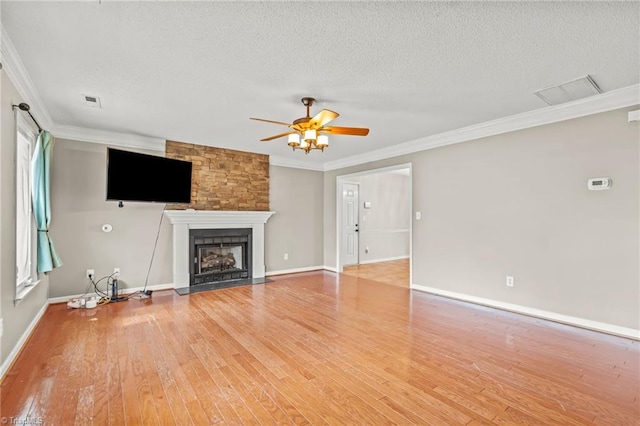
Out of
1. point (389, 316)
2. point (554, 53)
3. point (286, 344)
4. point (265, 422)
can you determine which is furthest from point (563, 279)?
point (265, 422)

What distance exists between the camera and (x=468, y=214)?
443 centimetres

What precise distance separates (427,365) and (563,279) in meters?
2.25

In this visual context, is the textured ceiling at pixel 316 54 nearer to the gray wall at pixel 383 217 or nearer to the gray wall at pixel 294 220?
the gray wall at pixel 294 220

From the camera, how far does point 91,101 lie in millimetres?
3377

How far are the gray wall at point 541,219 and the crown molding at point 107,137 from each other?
14.6 feet

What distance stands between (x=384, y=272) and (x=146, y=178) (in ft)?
16.2

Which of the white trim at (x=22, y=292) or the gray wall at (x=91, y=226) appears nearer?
the white trim at (x=22, y=292)

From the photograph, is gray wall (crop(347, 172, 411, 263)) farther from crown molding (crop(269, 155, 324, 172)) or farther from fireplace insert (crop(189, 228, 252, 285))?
fireplace insert (crop(189, 228, 252, 285))

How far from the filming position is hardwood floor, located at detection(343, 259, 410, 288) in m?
5.89

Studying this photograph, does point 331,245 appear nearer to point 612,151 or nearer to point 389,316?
point 389,316

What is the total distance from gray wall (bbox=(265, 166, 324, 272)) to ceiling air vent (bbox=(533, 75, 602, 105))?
4.53 m

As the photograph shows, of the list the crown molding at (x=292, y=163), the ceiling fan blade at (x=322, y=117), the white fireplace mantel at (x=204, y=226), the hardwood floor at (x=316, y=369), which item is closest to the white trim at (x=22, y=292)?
the hardwood floor at (x=316, y=369)

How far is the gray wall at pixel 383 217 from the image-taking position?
787 cm

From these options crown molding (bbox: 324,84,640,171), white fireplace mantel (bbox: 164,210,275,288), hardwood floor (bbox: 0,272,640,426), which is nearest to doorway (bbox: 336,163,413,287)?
crown molding (bbox: 324,84,640,171)
